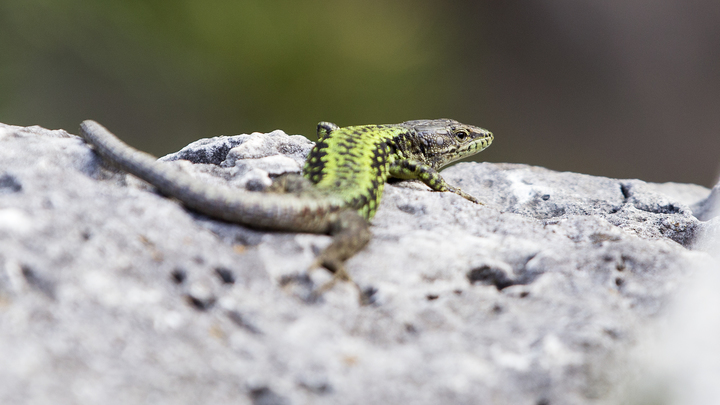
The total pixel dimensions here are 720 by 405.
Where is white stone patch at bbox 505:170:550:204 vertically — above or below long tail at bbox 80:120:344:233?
above

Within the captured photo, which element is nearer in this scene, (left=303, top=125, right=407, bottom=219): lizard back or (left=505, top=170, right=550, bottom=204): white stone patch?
(left=303, top=125, right=407, bottom=219): lizard back

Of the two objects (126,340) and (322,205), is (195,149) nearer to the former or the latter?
(322,205)

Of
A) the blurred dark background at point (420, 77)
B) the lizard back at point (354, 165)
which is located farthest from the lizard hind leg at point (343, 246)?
the blurred dark background at point (420, 77)

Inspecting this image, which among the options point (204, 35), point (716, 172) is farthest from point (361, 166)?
point (716, 172)

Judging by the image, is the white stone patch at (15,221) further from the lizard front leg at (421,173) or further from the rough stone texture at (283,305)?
the lizard front leg at (421,173)

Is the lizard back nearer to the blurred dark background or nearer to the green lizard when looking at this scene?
the green lizard

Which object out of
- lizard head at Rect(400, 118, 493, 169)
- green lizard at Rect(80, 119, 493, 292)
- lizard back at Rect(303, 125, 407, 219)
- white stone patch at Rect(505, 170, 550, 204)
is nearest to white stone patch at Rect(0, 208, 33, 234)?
green lizard at Rect(80, 119, 493, 292)

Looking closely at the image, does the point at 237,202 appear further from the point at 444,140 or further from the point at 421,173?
the point at 444,140
